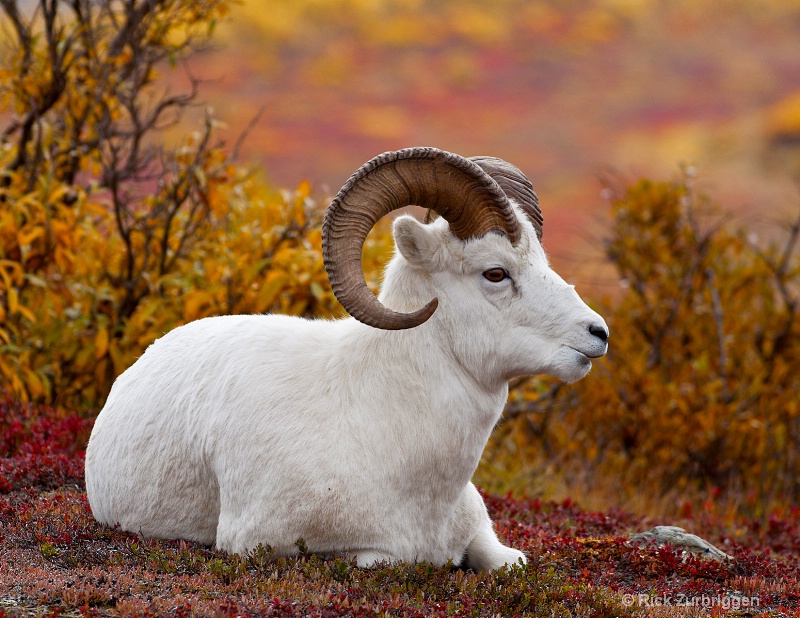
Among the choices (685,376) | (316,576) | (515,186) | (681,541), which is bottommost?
(316,576)

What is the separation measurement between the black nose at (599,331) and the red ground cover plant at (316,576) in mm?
1261

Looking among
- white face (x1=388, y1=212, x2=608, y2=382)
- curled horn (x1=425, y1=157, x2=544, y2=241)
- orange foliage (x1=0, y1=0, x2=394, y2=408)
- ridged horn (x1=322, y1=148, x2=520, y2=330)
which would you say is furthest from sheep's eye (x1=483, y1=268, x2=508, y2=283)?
orange foliage (x1=0, y1=0, x2=394, y2=408)

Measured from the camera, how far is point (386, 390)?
5156mm

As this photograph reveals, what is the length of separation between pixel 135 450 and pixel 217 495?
0.59 m

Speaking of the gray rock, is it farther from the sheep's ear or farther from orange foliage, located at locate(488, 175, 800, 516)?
orange foliage, located at locate(488, 175, 800, 516)

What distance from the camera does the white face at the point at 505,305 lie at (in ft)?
16.1

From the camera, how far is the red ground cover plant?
4.34m

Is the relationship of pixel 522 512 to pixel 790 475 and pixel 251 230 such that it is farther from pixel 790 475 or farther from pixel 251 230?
pixel 790 475

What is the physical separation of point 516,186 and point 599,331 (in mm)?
1037

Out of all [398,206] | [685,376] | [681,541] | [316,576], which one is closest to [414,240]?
[398,206]

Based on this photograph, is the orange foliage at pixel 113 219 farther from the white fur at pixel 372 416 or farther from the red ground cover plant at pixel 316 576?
the white fur at pixel 372 416

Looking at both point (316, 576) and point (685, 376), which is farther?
point (685, 376)

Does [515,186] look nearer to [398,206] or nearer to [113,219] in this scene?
[398,206]

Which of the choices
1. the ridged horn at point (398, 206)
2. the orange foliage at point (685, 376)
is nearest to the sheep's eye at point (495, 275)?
the ridged horn at point (398, 206)
